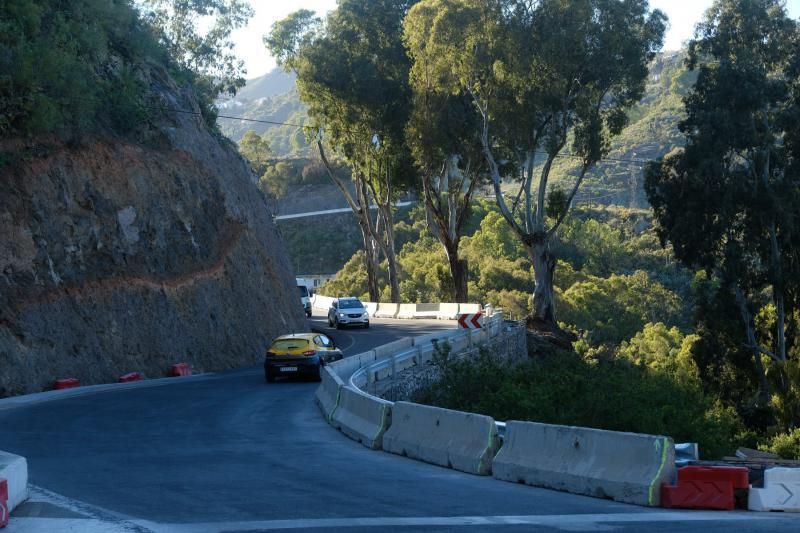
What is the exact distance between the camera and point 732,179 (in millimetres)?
43562

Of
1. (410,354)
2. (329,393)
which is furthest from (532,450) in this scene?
(410,354)

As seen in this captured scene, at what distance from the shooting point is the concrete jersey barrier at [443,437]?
44.2 feet

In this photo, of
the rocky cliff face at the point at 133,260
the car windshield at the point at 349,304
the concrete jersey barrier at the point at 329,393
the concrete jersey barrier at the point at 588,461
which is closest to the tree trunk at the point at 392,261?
the car windshield at the point at 349,304

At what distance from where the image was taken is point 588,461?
11711mm

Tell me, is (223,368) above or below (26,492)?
below

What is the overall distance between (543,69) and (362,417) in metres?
33.1

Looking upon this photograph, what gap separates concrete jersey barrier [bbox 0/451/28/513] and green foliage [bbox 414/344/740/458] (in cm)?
1358

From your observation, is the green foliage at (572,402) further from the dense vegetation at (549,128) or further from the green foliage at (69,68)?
the green foliage at (69,68)

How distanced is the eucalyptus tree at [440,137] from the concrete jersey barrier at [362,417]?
112ft

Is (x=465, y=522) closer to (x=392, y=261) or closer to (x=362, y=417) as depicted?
(x=362, y=417)

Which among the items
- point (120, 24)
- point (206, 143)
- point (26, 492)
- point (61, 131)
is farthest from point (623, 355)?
point (26, 492)

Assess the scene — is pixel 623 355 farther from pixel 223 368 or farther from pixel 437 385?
pixel 437 385

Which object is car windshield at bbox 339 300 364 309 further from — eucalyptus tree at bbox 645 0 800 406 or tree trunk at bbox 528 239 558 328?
eucalyptus tree at bbox 645 0 800 406

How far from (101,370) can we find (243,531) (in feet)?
79.2
